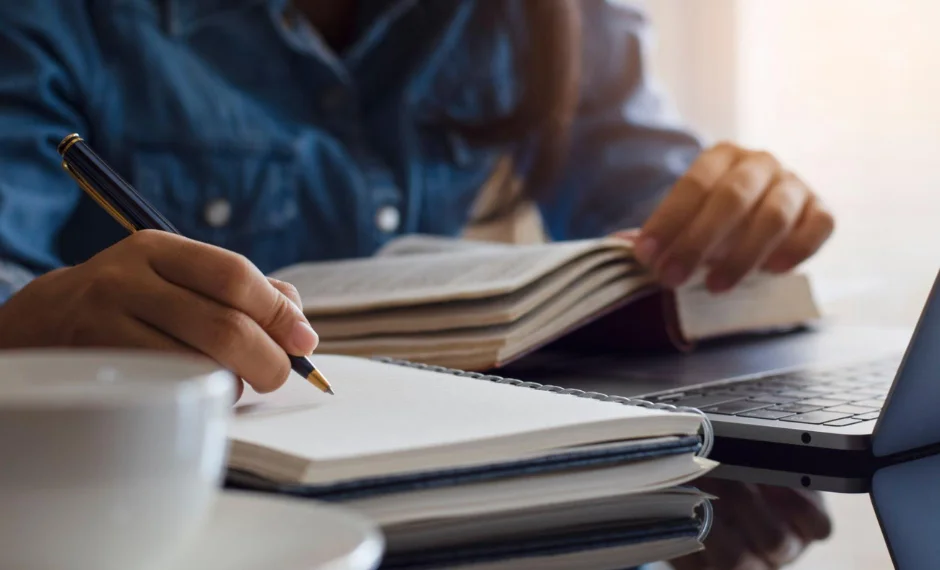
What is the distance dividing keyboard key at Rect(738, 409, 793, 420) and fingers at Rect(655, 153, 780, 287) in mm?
240

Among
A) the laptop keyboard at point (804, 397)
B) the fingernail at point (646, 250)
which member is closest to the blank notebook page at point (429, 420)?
the laptop keyboard at point (804, 397)

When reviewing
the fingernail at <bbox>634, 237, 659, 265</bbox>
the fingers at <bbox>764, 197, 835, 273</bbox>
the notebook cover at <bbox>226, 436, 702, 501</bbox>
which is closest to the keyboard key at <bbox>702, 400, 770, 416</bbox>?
the notebook cover at <bbox>226, 436, 702, 501</bbox>

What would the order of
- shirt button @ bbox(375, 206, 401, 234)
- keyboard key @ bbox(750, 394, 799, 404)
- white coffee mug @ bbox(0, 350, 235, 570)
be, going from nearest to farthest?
white coffee mug @ bbox(0, 350, 235, 570)
keyboard key @ bbox(750, 394, 799, 404)
shirt button @ bbox(375, 206, 401, 234)

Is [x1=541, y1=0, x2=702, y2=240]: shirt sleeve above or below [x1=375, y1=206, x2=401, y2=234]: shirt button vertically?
above

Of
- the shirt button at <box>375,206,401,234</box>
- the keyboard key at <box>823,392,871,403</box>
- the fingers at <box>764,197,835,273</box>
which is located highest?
the keyboard key at <box>823,392,871,403</box>

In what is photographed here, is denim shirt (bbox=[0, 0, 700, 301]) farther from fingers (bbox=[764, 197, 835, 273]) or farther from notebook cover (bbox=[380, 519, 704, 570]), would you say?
notebook cover (bbox=[380, 519, 704, 570])

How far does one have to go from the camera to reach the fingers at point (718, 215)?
669 mm

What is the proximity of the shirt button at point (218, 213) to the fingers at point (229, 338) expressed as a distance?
0.68 metres

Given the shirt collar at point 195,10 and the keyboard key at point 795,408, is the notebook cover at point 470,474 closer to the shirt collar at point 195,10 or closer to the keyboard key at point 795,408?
the keyboard key at point 795,408

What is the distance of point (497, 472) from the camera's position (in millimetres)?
291

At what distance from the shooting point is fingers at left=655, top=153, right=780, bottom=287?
669 millimetres

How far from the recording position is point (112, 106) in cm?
97

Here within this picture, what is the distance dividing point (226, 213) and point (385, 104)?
0.23 metres

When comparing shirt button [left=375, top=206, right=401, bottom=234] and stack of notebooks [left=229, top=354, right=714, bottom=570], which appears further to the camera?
shirt button [left=375, top=206, right=401, bottom=234]
